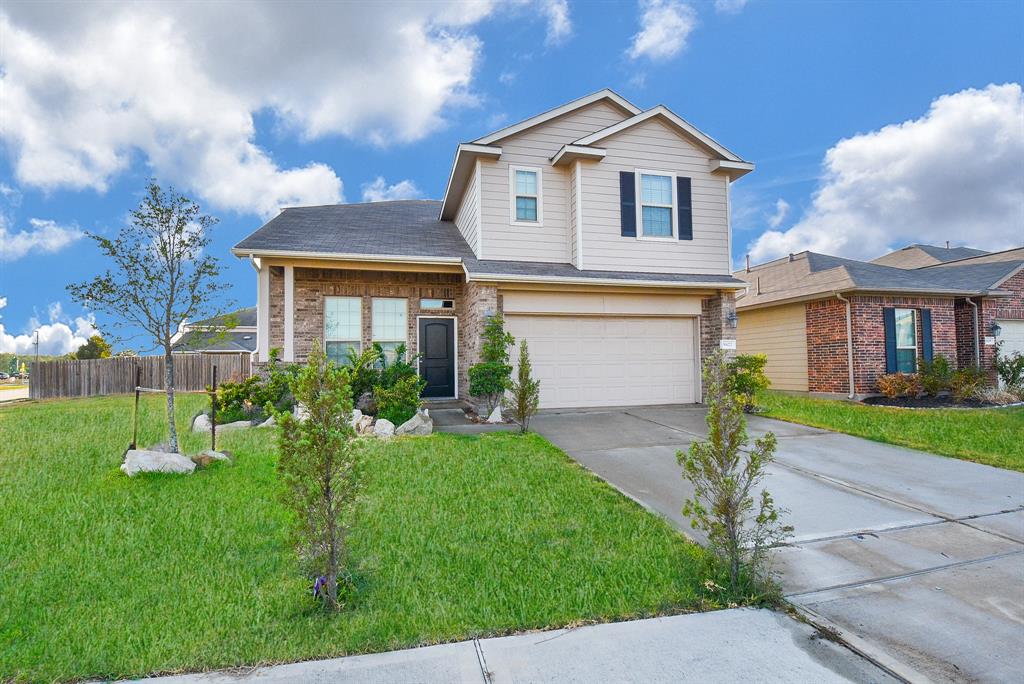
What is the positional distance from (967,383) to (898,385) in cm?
206

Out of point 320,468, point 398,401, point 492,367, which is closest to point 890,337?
point 492,367

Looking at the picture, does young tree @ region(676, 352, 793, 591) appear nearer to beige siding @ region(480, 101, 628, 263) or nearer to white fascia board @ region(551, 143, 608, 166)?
beige siding @ region(480, 101, 628, 263)

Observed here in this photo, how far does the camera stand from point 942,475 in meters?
5.92

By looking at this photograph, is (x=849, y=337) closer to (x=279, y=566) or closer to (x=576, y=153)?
(x=576, y=153)

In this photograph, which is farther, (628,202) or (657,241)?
(657,241)

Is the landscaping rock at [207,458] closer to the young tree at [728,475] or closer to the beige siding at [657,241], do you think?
the young tree at [728,475]

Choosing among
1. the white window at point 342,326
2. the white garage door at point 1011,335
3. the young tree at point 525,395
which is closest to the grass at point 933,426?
the white garage door at point 1011,335

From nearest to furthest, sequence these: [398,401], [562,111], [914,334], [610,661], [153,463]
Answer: [610,661] → [153,463] → [398,401] → [562,111] → [914,334]

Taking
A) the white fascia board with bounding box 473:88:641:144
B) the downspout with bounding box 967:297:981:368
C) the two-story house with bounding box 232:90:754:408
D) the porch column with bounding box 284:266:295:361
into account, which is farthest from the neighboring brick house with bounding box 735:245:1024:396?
the porch column with bounding box 284:266:295:361

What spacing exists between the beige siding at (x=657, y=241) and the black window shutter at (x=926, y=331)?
7.16 metres

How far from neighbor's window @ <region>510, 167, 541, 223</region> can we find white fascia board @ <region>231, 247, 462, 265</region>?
1795 millimetres

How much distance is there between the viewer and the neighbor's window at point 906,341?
1338 centimetres

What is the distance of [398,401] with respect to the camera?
8719 mm

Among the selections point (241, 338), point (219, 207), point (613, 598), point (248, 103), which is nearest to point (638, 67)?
point (248, 103)
